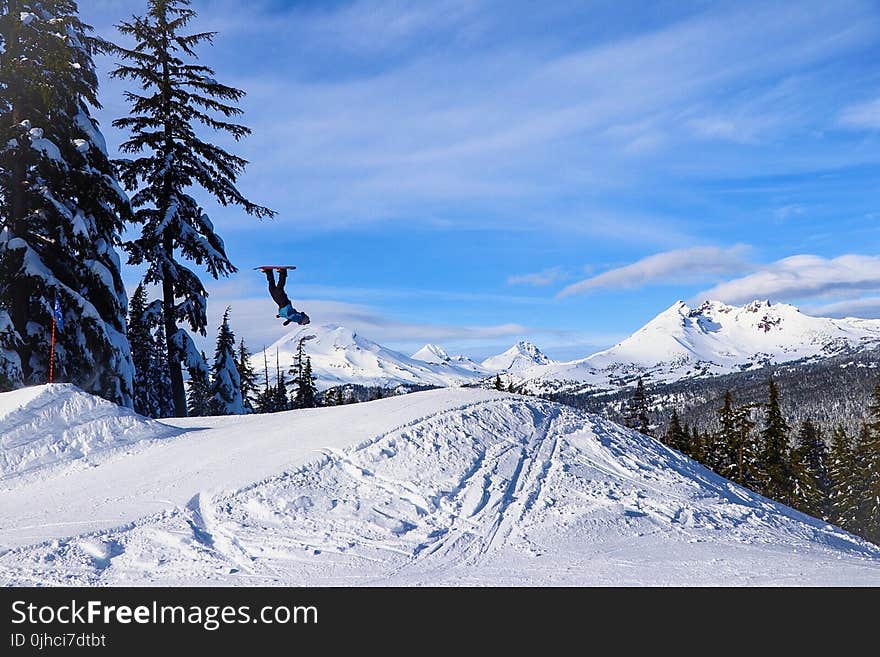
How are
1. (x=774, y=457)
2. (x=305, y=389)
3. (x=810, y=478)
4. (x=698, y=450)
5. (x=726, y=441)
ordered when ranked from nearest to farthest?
(x=774, y=457) → (x=726, y=441) → (x=810, y=478) → (x=698, y=450) → (x=305, y=389)

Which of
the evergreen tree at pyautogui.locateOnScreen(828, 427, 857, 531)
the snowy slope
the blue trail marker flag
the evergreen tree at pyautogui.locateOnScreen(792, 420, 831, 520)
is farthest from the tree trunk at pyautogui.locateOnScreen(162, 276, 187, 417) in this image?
the evergreen tree at pyautogui.locateOnScreen(828, 427, 857, 531)

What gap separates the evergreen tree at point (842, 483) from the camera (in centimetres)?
3609

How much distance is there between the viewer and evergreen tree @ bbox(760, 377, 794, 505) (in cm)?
3434

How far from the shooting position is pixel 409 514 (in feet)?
34.6

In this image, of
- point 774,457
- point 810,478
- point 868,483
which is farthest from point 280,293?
point 868,483

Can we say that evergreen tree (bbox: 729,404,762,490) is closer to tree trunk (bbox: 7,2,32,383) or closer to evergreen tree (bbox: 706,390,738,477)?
evergreen tree (bbox: 706,390,738,477)

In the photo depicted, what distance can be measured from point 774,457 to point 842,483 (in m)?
6.20

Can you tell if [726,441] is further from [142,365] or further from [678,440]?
[142,365]

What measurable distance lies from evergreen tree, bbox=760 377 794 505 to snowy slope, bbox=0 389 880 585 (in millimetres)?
22434

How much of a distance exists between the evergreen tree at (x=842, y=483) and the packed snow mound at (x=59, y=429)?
38.7 meters

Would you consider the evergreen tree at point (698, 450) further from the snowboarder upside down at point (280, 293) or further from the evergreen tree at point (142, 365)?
A: the evergreen tree at point (142, 365)
